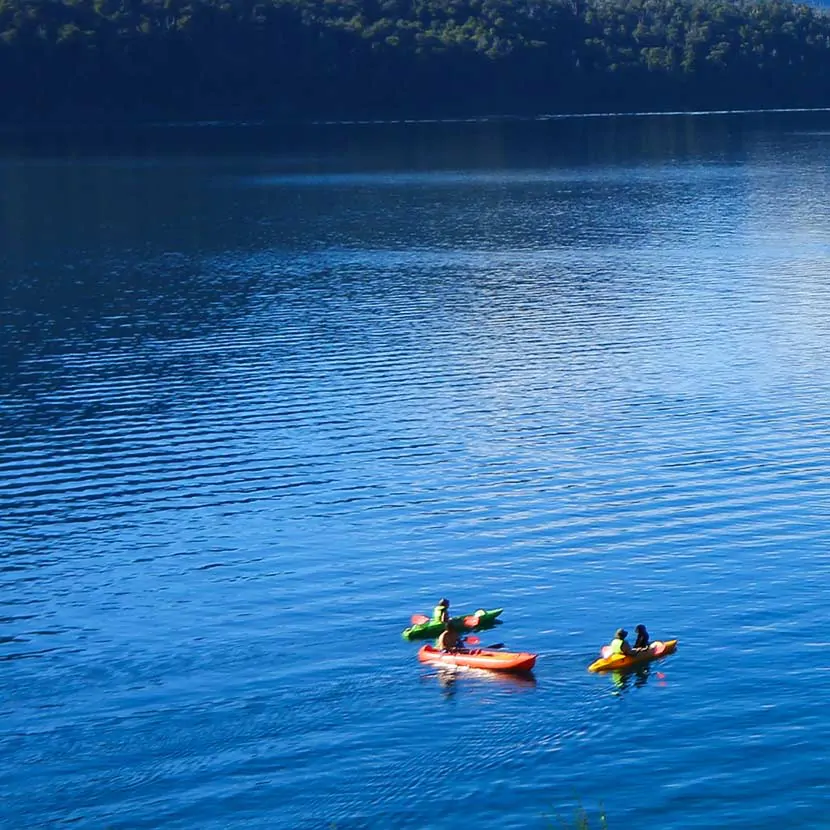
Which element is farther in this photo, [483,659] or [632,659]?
[483,659]

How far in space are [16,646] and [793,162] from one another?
163653 mm

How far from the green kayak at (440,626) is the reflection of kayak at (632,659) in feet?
13.5

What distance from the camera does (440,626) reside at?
153ft

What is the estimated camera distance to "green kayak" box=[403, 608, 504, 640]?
46.6 m

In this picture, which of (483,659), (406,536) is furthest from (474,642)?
(406,536)

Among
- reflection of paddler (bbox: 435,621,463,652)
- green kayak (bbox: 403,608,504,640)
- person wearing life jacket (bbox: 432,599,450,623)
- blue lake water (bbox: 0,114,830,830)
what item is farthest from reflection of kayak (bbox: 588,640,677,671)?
person wearing life jacket (bbox: 432,599,450,623)

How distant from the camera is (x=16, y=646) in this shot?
47.6 m

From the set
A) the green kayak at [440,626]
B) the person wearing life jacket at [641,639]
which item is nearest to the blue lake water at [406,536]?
the green kayak at [440,626]

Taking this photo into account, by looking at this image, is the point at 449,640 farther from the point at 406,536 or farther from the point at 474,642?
the point at 406,536

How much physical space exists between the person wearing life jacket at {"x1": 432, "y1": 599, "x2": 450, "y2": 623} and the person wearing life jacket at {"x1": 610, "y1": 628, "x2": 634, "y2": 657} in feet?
17.3

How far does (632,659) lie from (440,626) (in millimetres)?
6169

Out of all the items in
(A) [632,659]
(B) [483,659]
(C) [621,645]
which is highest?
(C) [621,645]

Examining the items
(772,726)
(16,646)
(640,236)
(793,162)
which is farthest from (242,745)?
(793,162)

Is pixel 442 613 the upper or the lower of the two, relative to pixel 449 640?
upper
